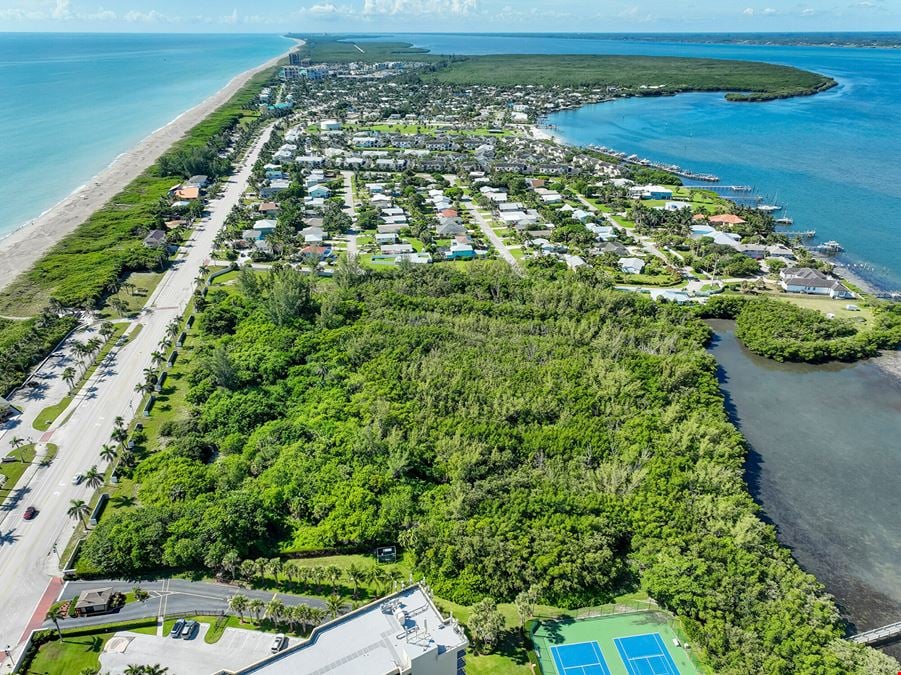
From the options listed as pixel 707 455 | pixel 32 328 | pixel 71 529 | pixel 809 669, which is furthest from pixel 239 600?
pixel 32 328

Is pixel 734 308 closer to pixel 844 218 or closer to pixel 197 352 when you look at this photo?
pixel 844 218

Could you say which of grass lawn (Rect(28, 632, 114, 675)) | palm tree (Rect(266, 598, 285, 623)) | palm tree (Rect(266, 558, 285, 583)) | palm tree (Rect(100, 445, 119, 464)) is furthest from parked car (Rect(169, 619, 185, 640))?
palm tree (Rect(100, 445, 119, 464))

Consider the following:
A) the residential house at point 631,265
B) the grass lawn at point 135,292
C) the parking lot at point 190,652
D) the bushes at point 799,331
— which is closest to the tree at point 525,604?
the parking lot at point 190,652

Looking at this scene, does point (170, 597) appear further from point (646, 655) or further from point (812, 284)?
point (812, 284)

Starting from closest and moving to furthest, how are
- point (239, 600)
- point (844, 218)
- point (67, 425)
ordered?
1. point (239, 600)
2. point (67, 425)
3. point (844, 218)

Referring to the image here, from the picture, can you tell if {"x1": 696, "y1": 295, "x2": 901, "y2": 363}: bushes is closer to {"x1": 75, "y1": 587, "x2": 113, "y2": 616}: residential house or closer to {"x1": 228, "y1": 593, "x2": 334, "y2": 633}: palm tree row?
{"x1": 228, "y1": 593, "x2": 334, "y2": 633}: palm tree row

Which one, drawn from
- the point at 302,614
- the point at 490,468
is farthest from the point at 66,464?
the point at 490,468
